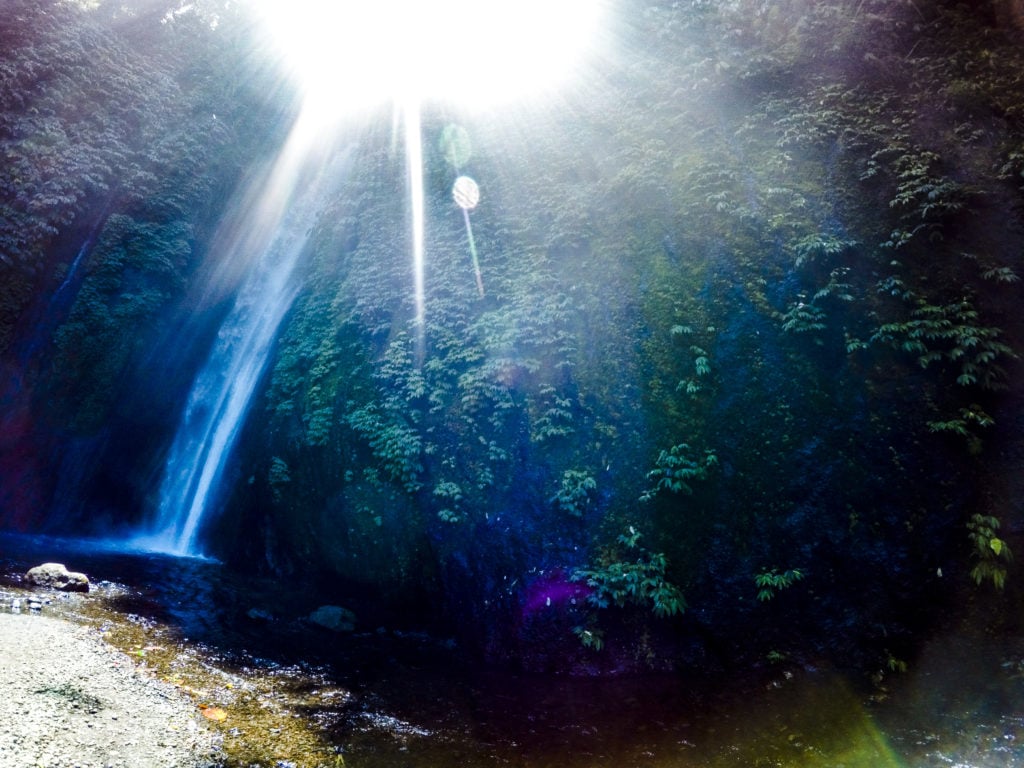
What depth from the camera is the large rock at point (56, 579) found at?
10.6 meters

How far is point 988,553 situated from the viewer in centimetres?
821

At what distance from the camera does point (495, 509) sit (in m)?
10.9

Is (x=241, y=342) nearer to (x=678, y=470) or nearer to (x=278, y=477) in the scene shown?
(x=278, y=477)

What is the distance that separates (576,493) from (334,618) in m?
5.61

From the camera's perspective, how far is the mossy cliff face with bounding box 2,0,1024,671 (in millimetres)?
9023

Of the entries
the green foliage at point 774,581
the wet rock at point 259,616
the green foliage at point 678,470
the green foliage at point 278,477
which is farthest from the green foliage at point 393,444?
the green foliage at point 774,581

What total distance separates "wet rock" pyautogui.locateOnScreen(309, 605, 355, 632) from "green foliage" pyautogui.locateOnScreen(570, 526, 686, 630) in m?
4.86

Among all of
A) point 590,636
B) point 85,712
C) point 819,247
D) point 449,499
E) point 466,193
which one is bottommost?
point 85,712

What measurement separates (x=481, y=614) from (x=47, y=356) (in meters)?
16.3

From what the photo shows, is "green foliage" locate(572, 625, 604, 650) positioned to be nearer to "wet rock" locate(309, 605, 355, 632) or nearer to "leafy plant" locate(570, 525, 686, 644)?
"leafy plant" locate(570, 525, 686, 644)

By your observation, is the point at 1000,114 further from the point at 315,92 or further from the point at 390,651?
the point at 315,92

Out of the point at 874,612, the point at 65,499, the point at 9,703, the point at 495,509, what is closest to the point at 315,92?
Answer: the point at 65,499

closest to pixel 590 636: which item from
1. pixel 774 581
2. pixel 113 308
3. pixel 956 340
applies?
pixel 774 581

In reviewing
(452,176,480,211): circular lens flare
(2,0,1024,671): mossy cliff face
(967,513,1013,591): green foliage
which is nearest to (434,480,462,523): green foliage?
(2,0,1024,671): mossy cliff face
